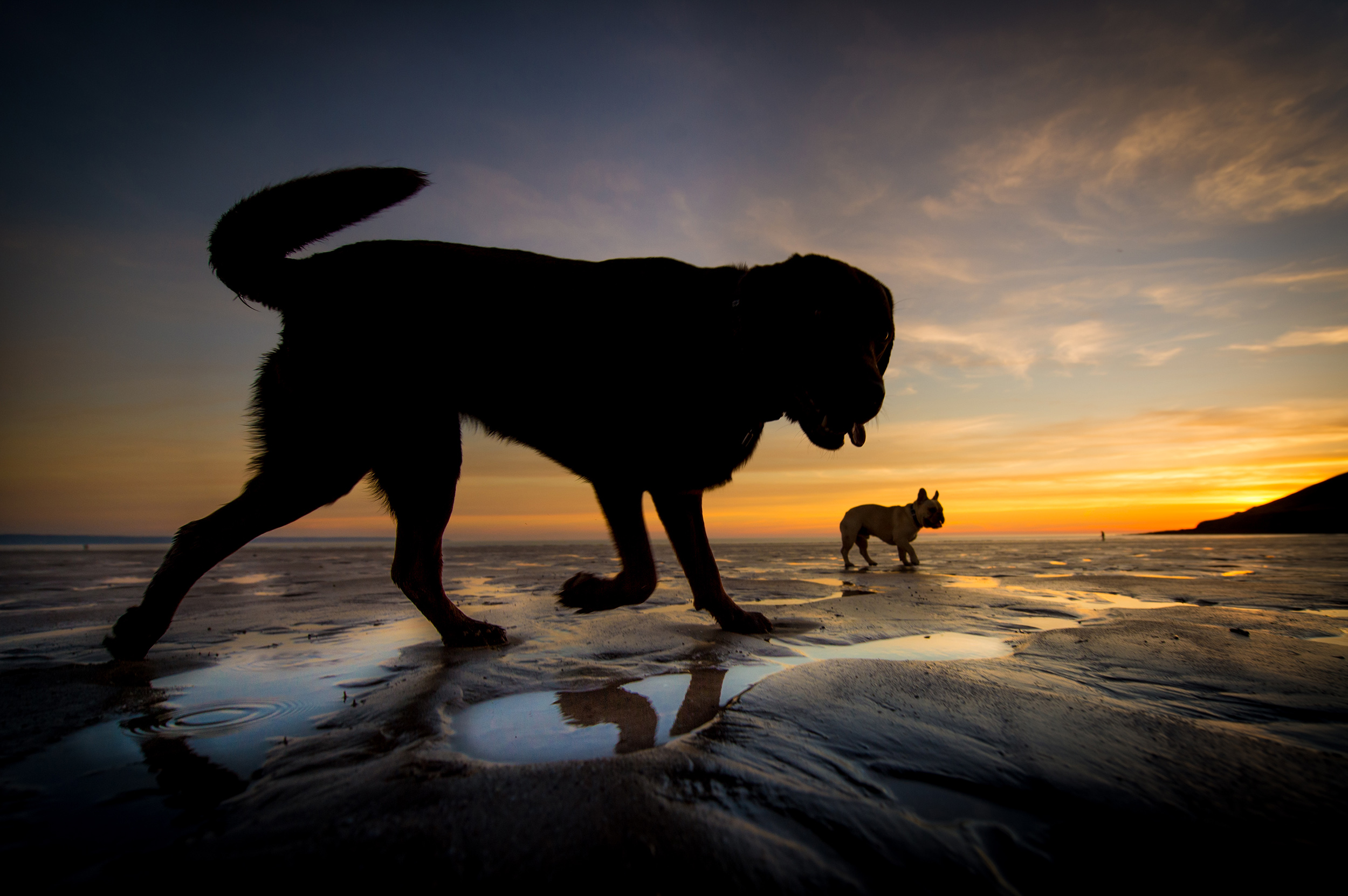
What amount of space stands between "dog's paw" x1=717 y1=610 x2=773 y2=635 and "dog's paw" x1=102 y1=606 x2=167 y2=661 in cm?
241

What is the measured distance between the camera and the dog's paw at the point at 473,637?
2539 millimetres

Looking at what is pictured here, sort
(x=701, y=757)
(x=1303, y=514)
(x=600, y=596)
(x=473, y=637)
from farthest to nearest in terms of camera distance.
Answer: (x=1303, y=514)
(x=600, y=596)
(x=473, y=637)
(x=701, y=757)

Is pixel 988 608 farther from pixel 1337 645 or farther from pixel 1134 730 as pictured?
pixel 1134 730

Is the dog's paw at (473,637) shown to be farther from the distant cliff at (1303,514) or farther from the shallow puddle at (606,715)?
the distant cliff at (1303,514)

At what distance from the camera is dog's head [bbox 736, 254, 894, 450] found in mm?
2564

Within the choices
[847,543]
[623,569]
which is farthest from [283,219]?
[847,543]

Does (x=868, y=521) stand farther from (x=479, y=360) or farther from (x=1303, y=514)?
(x=1303, y=514)

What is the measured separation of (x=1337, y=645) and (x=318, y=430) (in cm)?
435

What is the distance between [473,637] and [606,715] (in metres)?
1.29

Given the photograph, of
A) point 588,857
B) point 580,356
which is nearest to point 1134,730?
point 588,857

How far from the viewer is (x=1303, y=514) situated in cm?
2550

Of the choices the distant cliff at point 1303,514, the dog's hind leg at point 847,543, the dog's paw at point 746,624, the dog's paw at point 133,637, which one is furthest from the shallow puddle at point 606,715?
the distant cliff at point 1303,514

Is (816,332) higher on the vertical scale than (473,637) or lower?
higher

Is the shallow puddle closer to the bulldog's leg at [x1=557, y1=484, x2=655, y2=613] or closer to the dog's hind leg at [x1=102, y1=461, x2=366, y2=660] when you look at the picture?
the bulldog's leg at [x1=557, y1=484, x2=655, y2=613]
